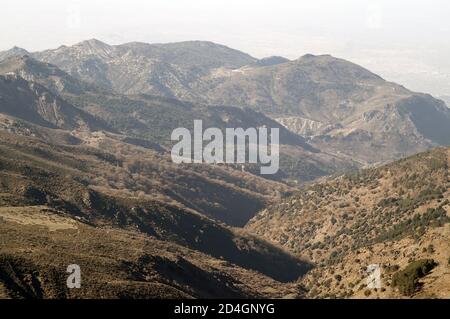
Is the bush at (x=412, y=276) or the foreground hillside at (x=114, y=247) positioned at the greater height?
the bush at (x=412, y=276)

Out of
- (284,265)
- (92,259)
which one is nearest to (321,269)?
(284,265)

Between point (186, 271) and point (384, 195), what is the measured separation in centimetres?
8337

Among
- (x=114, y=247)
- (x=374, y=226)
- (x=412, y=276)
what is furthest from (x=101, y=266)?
(x=374, y=226)

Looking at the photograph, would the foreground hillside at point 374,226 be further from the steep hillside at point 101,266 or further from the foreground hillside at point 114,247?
the steep hillside at point 101,266

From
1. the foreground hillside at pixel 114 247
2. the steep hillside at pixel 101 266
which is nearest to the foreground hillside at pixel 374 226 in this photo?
the foreground hillside at pixel 114 247

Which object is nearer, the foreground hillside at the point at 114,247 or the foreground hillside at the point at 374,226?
the foreground hillside at the point at 114,247

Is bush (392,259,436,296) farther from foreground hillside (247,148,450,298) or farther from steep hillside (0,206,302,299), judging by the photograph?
steep hillside (0,206,302,299)

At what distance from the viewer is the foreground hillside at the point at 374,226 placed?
94375 mm

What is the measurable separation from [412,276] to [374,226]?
3380 inches

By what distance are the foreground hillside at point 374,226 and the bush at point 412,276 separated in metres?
0.79

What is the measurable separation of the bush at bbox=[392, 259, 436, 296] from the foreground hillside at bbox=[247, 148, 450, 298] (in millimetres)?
791

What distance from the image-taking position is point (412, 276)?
70.8 m

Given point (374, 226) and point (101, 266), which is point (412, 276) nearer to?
point (101, 266)
